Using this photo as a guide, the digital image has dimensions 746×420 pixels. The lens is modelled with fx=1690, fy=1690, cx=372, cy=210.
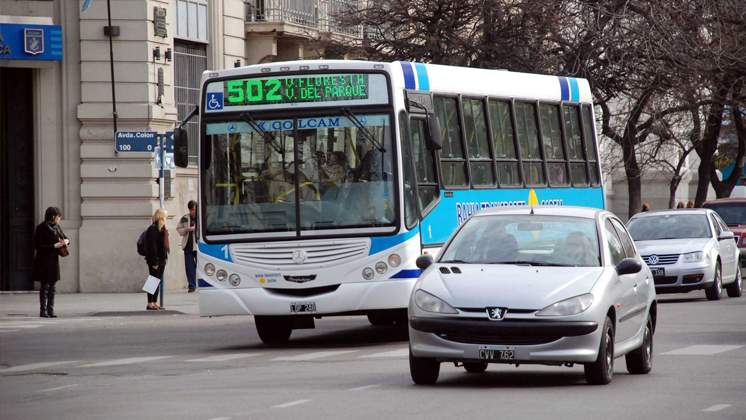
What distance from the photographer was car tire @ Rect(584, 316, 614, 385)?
1325 cm

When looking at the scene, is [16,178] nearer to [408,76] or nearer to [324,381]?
[408,76]

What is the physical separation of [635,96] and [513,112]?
57.9 feet

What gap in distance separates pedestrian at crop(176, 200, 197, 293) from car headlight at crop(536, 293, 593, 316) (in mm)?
18994

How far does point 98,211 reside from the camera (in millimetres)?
31625

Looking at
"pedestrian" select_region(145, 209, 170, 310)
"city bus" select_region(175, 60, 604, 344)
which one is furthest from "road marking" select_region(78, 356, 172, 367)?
"pedestrian" select_region(145, 209, 170, 310)

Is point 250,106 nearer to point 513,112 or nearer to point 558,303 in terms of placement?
point 513,112

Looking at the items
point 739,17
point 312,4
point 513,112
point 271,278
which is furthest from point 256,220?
point 312,4

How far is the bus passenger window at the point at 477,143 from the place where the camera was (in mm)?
20562

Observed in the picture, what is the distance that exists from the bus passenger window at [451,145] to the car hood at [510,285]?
6.25 metres

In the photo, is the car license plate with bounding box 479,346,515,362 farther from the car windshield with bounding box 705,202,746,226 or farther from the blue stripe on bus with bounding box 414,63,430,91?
the car windshield with bounding box 705,202,746,226

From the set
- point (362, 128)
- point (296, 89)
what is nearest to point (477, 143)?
point (362, 128)

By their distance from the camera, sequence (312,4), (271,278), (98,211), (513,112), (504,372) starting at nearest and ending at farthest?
(504,372) < (271,278) < (513,112) < (98,211) < (312,4)

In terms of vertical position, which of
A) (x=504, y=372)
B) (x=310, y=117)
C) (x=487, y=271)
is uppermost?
(x=310, y=117)

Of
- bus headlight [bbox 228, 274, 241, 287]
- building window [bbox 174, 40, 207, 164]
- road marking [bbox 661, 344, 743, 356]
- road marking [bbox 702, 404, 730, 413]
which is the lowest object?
road marking [bbox 661, 344, 743, 356]
